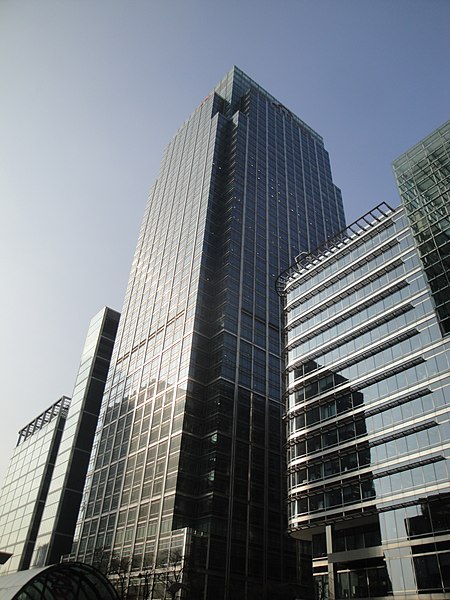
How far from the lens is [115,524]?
9225 centimetres

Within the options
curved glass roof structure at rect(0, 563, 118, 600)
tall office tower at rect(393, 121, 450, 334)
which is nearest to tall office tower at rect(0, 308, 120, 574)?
curved glass roof structure at rect(0, 563, 118, 600)

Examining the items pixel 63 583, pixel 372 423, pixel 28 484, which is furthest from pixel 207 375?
pixel 28 484

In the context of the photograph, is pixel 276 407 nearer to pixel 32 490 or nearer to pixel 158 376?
pixel 158 376

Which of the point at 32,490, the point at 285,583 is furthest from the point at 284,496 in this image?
the point at 32,490

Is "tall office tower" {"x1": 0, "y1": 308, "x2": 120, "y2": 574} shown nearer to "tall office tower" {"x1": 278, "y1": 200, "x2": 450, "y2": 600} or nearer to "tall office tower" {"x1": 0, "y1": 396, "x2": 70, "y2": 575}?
"tall office tower" {"x1": 0, "y1": 396, "x2": 70, "y2": 575}

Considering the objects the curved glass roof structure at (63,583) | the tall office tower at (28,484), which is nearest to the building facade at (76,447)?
the tall office tower at (28,484)

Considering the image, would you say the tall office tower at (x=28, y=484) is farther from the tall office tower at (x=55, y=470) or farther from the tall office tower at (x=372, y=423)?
the tall office tower at (x=372, y=423)

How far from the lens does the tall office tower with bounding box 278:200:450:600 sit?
53.1 m

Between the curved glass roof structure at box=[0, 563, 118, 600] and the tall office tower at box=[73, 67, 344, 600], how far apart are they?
30.4 meters

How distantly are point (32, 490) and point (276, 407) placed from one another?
7559cm

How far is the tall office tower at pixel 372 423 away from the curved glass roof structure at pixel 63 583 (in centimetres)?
3003

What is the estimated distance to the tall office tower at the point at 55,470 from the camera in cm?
11638

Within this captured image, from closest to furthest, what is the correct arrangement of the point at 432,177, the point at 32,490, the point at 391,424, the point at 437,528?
1. the point at 437,528
2. the point at 391,424
3. the point at 432,177
4. the point at 32,490

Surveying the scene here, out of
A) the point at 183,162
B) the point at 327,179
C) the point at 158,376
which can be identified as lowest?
the point at 158,376
